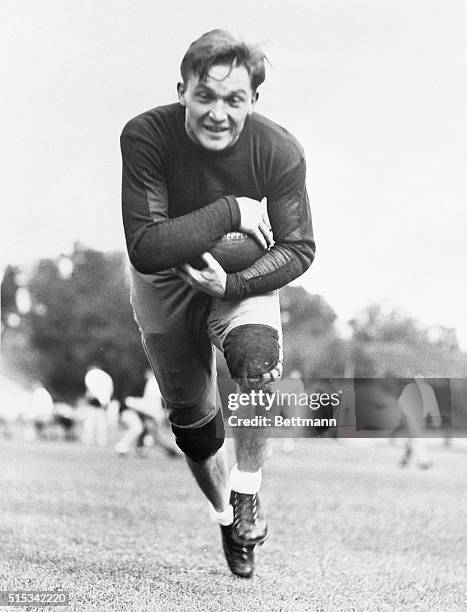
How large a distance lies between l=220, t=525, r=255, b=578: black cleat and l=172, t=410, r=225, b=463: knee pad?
35 centimetres

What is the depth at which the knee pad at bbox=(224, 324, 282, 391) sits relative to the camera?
4.20 m

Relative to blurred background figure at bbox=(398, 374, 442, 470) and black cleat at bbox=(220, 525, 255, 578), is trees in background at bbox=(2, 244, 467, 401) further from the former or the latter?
black cleat at bbox=(220, 525, 255, 578)

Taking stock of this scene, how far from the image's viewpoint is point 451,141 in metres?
5.46

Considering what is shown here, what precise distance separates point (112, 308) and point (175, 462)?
2677 millimetres

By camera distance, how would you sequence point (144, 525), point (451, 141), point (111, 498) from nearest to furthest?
1. point (451, 141)
2. point (144, 525)
3. point (111, 498)

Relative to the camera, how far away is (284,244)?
4383 millimetres

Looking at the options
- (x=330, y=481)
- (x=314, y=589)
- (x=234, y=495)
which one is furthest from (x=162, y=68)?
(x=330, y=481)

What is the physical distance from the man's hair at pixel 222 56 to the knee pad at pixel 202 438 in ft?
4.73

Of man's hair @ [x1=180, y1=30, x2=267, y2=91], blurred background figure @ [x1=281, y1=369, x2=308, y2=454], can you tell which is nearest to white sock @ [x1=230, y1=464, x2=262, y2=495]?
blurred background figure @ [x1=281, y1=369, x2=308, y2=454]

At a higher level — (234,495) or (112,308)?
(112,308)

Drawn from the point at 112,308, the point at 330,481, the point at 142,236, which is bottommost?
the point at 330,481

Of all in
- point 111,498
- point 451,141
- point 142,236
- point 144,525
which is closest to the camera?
point 142,236

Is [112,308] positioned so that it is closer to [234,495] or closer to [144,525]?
[144,525]

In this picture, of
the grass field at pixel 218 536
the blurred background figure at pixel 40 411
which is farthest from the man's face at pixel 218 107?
the blurred background figure at pixel 40 411
